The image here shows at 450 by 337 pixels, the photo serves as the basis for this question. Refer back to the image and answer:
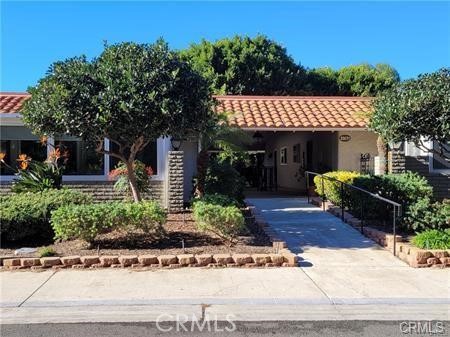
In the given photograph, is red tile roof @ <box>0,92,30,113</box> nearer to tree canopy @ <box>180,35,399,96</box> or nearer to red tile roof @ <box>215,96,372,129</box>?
red tile roof @ <box>215,96,372,129</box>

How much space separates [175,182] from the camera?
13.3 metres

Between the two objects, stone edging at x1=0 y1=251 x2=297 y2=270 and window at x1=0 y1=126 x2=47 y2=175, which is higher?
window at x1=0 y1=126 x2=47 y2=175

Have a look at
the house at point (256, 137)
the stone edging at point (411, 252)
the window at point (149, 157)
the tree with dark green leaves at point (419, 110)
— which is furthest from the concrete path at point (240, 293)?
the window at point (149, 157)

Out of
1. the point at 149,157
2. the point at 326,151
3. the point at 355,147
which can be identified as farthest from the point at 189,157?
the point at 355,147

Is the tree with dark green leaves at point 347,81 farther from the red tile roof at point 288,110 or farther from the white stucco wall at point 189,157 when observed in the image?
the white stucco wall at point 189,157

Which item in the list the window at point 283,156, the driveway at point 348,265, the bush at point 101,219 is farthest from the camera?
the window at point 283,156

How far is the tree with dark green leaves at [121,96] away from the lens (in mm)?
8945

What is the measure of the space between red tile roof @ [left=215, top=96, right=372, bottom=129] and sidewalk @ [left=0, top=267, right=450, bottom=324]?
7.48 m

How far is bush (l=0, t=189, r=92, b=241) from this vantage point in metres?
9.42

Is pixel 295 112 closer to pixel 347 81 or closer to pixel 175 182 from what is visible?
pixel 175 182

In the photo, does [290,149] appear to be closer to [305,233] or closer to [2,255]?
[305,233]

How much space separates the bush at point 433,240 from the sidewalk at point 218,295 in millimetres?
883

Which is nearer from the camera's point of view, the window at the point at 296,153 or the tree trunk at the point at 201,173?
the tree trunk at the point at 201,173

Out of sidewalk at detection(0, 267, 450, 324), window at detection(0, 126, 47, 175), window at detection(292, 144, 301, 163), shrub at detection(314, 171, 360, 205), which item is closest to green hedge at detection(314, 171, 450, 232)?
shrub at detection(314, 171, 360, 205)
